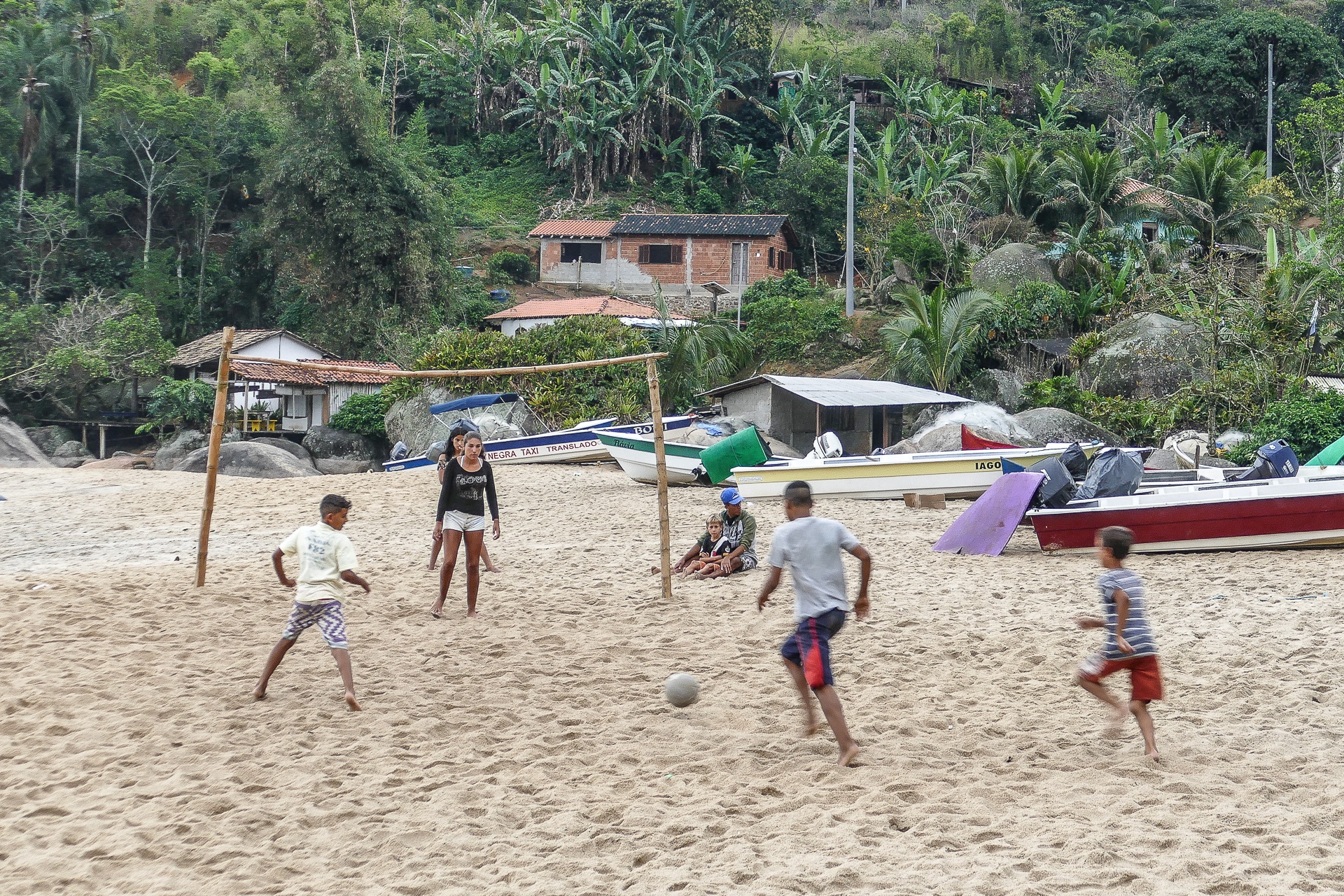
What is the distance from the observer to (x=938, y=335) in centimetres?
2703

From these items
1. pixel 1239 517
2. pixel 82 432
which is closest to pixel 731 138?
pixel 82 432

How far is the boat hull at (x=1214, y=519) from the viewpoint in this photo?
11.7 m

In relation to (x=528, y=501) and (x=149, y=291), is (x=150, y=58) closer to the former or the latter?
(x=149, y=291)

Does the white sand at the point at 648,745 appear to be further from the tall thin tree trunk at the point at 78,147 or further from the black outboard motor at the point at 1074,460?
the tall thin tree trunk at the point at 78,147

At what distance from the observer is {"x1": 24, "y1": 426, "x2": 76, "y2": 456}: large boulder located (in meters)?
32.9

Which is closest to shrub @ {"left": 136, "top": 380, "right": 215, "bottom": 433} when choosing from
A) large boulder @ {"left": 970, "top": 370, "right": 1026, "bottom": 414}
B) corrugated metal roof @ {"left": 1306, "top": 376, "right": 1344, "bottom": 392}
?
large boulder @ {"left": 970, "top": 370, "right": 1026, "bottom": 414}

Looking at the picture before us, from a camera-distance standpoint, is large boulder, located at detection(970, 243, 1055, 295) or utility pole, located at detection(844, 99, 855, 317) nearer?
utility pole, located at detection(844, 99, 855, 317)

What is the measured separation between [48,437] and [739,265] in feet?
79.8

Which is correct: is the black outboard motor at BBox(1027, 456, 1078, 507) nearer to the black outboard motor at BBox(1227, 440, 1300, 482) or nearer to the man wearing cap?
the black outboard motor at BBox(1227, 440, 1300, 482)

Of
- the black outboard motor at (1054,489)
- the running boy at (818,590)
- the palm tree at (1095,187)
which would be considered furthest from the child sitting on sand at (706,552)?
the palm tree at (1095,187)

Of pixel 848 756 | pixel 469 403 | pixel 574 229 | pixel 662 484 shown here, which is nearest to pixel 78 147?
pixel 574 229

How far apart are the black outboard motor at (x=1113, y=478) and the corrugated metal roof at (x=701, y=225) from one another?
100ft

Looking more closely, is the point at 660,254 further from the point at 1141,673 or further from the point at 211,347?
the point at 1141,673

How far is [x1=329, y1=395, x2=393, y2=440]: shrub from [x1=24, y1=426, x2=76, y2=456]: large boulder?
8783 mm
